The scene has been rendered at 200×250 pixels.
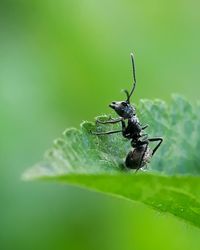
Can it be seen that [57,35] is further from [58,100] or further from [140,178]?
[140,178]

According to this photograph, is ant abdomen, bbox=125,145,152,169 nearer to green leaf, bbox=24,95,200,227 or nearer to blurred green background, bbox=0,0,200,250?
green leaf, bbox=24,95,200,227

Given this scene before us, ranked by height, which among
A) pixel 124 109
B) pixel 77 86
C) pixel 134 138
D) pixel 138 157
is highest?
pixel 77 86

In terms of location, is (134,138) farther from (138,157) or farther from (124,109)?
(124,109)

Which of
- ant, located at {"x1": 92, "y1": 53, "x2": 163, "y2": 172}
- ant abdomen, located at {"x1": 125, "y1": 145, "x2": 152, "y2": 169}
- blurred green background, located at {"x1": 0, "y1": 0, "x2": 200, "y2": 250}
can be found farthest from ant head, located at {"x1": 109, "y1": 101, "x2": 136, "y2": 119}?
blurred green background, located at {"x1": 0, "y1": 0, "x2": 200, "y2": 250}

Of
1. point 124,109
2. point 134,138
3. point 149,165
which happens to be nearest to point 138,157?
point 134,138

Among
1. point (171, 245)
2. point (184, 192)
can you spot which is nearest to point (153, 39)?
point (171, 245)

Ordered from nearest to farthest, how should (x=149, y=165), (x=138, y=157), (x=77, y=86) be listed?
(x=149, y=165) → (x=138, y=157) → (x=77, y=86)

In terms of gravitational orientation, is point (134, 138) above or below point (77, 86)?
below
